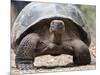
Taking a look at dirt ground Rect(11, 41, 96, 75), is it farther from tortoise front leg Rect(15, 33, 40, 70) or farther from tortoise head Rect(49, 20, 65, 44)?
tortoise head Rect(49, 20, 65, 44)

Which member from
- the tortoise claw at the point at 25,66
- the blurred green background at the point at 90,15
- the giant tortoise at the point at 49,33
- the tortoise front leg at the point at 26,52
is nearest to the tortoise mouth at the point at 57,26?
the giant tortoise at the point at 49,33

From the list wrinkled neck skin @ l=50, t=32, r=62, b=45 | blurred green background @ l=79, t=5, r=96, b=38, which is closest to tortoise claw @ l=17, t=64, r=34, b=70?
wrinkled neck skin @ l=50, t=32, r=62, b=45

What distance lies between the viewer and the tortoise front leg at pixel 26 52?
6.31ft

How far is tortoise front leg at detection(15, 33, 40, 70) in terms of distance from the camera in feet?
6.31

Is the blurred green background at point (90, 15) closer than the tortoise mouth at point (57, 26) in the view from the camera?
No

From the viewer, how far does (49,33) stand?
203 cm

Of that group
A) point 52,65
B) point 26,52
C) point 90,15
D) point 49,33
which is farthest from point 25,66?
point 90,15

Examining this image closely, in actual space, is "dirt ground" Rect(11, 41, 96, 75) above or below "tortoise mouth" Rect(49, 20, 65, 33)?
below

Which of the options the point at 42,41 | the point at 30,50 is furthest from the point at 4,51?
the point at 42,41

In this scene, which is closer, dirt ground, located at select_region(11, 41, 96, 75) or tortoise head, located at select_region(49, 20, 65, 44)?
dirt ground, located at select_region(11, 41, 96, 75)

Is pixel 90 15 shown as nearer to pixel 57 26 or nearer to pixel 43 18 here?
pixel 57 26

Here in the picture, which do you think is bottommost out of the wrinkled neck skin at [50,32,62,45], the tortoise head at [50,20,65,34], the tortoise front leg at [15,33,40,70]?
the tortoise front leg at [15,33,40,70]

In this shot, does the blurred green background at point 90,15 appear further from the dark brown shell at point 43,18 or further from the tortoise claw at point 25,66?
the tortoise claw at point 25,66

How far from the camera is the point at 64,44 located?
2082 mm
